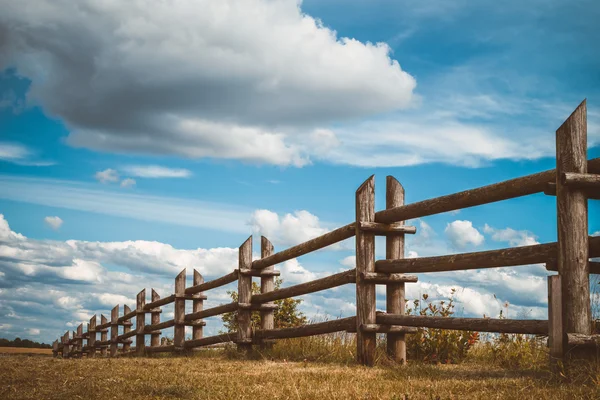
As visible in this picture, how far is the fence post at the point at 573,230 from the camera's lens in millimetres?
5184

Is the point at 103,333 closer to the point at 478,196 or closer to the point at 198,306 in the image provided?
the point at 198,306

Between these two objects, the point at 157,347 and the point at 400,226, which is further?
the point at 157,347

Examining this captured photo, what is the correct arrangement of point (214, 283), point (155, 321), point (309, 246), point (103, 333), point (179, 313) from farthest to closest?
point (103, 333) < point (155, 321) < point (179, 313) < point (214, 283) < point (309, 246)

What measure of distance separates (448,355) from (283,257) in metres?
2.93

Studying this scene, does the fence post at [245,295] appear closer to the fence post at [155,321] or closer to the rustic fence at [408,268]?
the rustic fence at [408,268]

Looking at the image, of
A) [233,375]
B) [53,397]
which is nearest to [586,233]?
[233,375]

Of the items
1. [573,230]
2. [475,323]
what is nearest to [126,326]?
[475,323]

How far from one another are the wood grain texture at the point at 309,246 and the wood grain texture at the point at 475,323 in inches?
45.8

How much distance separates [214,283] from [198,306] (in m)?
1.34

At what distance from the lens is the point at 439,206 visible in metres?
6.72

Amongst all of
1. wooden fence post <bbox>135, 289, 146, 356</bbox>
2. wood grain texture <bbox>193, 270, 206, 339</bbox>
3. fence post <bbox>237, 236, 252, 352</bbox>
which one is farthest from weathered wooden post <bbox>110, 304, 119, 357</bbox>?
fence post <bbox>237, 236, 252, 352</bbox>

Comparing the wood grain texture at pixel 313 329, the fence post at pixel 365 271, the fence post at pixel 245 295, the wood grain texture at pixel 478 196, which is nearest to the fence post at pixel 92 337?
the fence post at pixel 245 295

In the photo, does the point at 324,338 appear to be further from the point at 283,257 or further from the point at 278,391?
the point at 278,391

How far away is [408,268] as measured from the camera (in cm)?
721
